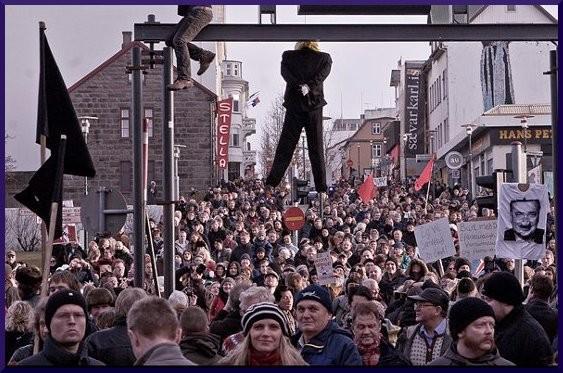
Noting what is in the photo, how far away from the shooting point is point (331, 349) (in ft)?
26.5

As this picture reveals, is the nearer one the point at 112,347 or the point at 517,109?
the point at 112,347

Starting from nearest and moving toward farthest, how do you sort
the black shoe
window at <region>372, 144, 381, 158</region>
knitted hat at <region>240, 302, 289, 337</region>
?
knitted hat at <region>240, 302, 289, 337</region> → the black shoe → window at <region>372, 144, 381, 158</region>

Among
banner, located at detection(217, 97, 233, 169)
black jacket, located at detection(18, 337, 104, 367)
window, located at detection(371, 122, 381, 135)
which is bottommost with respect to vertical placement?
black jacket, located at detection(18, 337, 104, 367)

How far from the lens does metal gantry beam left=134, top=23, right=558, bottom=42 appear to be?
10766mm

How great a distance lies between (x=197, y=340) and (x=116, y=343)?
0.69 m

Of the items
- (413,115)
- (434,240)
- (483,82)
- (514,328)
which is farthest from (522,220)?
(413,115)

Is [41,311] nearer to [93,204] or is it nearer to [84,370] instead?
[84,370]

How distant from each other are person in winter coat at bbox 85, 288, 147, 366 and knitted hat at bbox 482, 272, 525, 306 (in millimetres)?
2449

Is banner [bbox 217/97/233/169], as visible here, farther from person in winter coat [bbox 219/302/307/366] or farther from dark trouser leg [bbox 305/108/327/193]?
person in winter coat [bbox 219/302/307/366]

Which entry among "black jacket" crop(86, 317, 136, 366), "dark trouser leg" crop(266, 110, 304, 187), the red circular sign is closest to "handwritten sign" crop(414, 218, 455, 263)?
the red circular sign

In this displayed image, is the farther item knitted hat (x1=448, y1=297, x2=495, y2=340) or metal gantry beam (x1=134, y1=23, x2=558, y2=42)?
A: metal gantry beam (x1=134, y1=23, x2=558, y2=42)

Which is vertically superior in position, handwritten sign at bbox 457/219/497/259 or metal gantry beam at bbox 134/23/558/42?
metal gantry beam at bbox 134/23/558/42

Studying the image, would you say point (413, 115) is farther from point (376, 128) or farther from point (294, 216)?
point (294, 216)

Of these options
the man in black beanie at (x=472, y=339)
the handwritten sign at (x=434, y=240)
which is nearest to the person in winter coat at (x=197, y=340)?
the man in black beanie at (x=472, y=339)
